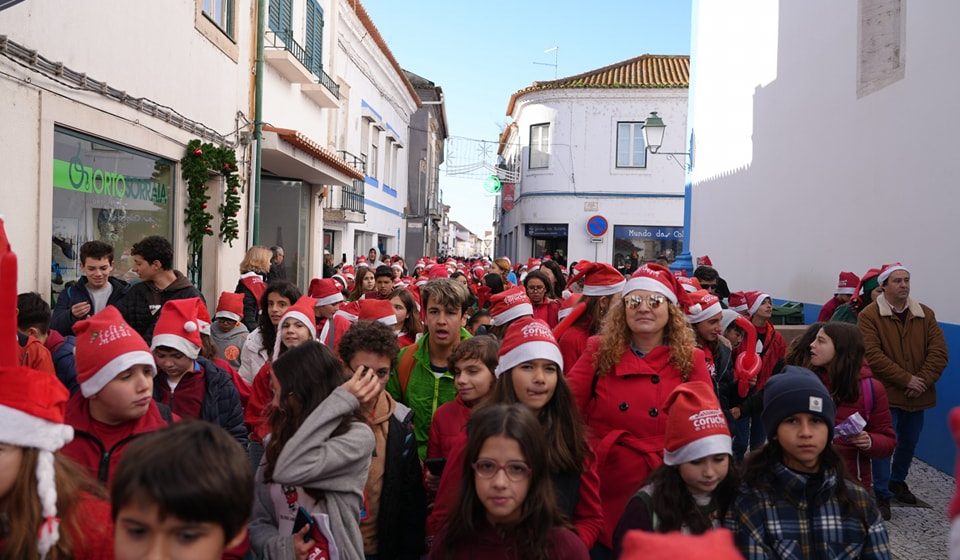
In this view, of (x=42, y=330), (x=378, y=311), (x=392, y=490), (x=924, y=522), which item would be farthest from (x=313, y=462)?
(x=924, y=522)

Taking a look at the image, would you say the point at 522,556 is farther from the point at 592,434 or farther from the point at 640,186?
the point at 640,186

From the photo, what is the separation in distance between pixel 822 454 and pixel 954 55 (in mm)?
6407

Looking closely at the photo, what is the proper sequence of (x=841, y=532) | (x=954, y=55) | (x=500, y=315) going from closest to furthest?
(x=841, y=532) < (x=500, y=315) < (x=954, y=55)

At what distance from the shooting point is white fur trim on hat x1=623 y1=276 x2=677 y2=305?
436cm

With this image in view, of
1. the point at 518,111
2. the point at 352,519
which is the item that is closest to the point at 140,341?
the point at 352,519

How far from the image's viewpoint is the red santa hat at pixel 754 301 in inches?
296

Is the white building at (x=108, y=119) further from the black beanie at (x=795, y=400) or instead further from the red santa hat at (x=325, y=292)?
the black beanie at (x=795, y=400)

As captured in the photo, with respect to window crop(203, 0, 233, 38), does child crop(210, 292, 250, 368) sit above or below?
below

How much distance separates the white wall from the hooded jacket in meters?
6.92

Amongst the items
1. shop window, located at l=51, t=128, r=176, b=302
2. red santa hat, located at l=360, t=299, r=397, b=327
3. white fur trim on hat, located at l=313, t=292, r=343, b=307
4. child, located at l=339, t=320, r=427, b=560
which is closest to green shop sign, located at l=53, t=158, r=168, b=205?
shop window, located at l=51, t=128, r=176, b=302

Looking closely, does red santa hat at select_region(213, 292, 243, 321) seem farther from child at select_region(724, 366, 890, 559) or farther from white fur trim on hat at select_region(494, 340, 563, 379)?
child at select_region(724, 366, 890, 559)

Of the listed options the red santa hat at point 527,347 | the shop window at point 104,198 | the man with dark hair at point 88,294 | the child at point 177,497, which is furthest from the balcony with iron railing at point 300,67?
the child at point 177,497

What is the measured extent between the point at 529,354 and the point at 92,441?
6.12ft

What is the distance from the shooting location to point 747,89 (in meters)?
15.8
